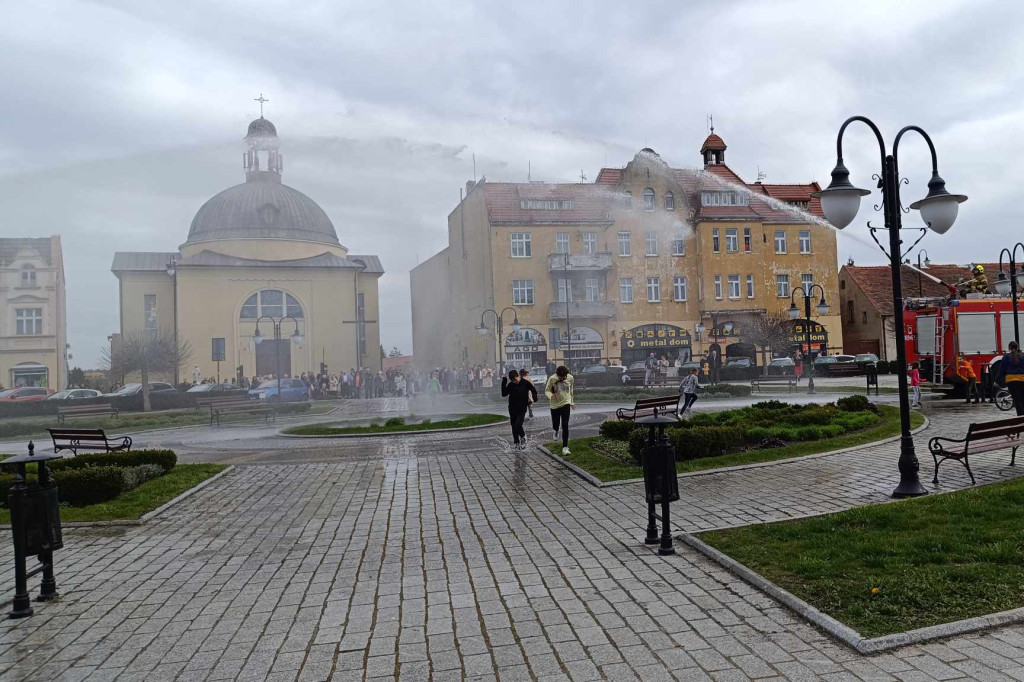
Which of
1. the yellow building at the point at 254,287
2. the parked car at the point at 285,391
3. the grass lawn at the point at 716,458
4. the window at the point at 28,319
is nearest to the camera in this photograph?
the grass lawn at the point at 716,458

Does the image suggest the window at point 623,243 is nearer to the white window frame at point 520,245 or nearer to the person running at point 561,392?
the white window frame at point 520,245

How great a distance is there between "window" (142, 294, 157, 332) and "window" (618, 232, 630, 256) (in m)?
39.8

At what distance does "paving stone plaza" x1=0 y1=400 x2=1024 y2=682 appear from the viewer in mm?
4418

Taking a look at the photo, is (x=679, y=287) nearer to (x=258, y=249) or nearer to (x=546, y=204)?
(x=546, y=204)

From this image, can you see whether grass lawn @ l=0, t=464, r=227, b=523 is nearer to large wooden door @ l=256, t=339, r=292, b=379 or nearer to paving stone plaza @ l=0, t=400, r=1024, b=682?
paving stone plaza @ l=0, t=400, r=1024, b=682

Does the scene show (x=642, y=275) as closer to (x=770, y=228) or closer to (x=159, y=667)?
(x=770, y=228)

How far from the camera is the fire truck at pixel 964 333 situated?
22516 mm

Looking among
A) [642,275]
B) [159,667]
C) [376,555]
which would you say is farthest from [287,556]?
[642,275]

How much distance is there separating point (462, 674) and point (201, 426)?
2480 cm

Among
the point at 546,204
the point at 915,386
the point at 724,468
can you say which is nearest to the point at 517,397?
the point at 724,468

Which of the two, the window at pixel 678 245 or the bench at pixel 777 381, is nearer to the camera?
the bench at pixel 777 381

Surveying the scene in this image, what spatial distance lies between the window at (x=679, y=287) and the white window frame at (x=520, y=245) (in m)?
10.1

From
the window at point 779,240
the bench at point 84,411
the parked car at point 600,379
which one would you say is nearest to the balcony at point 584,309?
the parked car at point 600,379

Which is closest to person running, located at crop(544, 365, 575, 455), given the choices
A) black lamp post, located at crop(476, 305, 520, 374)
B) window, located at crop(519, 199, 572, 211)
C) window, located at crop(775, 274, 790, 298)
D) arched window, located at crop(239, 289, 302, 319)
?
black lamp post, located at crop(476, 305, 520, 374)
